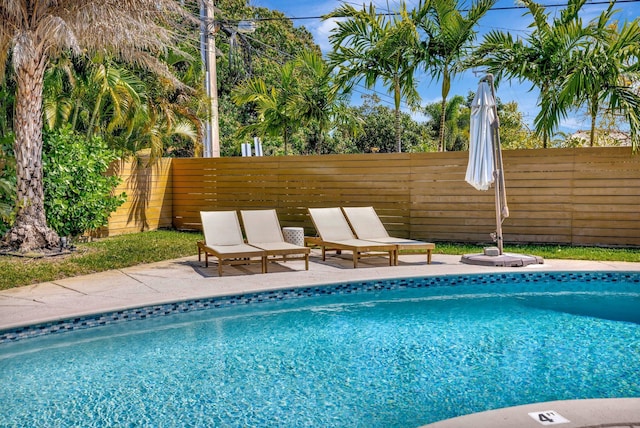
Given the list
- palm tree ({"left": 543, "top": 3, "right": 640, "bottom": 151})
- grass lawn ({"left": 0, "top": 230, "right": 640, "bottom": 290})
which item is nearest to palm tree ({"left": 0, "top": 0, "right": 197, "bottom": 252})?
grass lawn ({"left": 0, "top": 230, "right": 640, "bottom": 290})

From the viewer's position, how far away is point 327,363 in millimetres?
5254

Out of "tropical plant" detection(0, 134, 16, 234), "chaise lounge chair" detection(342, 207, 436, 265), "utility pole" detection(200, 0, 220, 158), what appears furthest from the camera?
"utility pole" detection(200, 0, 220, 158)

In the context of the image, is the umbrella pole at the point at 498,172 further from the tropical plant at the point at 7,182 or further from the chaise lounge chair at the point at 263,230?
the tropical plant at the point at 7,182

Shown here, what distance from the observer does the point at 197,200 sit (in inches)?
575

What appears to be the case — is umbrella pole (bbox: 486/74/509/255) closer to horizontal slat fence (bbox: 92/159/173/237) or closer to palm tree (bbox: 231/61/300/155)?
palm tree (bbox: 231/61/300/155)

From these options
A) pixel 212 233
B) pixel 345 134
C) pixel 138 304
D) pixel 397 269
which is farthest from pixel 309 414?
pixel 345 134

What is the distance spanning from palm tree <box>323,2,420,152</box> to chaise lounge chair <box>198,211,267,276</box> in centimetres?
533

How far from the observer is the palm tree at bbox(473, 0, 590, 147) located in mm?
11672

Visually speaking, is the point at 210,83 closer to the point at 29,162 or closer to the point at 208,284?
the point at 29,162

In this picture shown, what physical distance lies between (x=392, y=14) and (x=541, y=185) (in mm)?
5129

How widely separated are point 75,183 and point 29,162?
150 cm

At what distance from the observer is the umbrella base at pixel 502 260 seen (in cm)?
906

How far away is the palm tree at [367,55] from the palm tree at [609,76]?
11.4ft

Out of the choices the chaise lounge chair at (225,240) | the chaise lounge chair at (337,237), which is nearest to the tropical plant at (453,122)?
the chaise lounge chair at (337,237)
